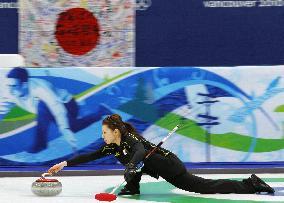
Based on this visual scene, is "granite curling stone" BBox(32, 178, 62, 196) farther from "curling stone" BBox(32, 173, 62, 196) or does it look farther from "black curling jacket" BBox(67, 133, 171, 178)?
"black curling jacket" BBox(67, 133, 171, 178)

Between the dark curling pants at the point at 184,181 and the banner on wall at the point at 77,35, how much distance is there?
25.9 feet

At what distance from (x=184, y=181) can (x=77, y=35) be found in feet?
30.5

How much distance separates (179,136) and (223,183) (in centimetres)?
291

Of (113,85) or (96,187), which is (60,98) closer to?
(113,85)

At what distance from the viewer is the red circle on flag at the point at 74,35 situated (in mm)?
17969

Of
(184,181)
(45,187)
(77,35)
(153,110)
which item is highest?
(77,35)

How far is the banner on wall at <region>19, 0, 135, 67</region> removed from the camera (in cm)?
1755

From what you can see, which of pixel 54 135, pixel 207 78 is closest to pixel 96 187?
pixel 54 135

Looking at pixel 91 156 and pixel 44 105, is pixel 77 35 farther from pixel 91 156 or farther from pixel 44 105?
pixel 91 156

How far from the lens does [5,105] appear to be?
12.4 metres

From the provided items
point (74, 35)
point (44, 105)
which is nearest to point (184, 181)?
point (44, 105)

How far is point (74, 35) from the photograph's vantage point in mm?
18312

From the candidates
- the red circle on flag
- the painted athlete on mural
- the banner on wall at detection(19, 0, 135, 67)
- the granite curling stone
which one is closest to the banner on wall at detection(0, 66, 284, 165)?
the painted athlete on mural

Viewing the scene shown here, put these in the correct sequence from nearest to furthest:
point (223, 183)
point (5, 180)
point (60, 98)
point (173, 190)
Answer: point (223, 183) < point (173, 190) < point (5, 180) < point (60, 98)
